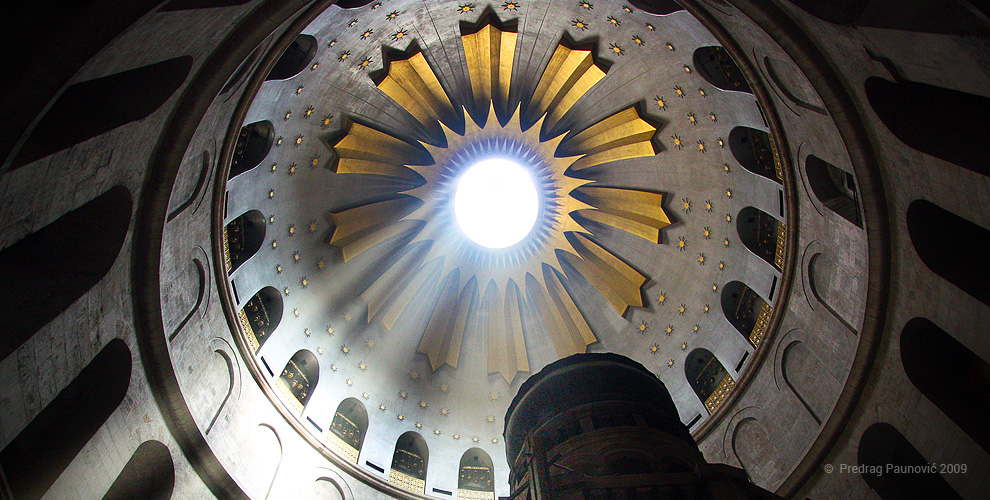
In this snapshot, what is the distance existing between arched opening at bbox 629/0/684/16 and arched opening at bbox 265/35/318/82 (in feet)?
24.9

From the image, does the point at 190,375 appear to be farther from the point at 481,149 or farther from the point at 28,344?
the point at 481,149

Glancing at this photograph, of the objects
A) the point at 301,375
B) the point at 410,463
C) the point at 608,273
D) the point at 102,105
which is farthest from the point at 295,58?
the point at 410,463

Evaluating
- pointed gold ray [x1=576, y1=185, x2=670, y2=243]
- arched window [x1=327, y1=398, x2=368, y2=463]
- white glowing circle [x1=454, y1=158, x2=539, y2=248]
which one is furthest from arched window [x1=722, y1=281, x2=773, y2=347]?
arched window [x1=327, y1=398, x2=368, y2=463]

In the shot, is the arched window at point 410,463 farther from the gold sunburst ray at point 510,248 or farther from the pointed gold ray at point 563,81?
the pointed gold ray at point 563,81

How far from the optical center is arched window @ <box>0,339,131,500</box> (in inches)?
316

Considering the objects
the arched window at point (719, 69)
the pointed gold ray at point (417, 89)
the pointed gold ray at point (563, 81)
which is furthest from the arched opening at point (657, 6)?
the pointed gold ray at point (417, 89)

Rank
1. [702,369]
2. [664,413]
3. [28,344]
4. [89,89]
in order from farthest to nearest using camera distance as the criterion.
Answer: [702,369], [664,413], [89,89], [28,344]

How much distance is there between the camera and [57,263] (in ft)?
29.2

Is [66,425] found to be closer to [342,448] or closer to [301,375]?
[301,375]

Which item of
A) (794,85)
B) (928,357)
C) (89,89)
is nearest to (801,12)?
(794,85)

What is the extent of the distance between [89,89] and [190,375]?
18.7 ft

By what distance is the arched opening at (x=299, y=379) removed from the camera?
1463 centimetres

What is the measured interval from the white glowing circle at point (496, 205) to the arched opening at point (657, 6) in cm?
731

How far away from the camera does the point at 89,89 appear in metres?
8.79
